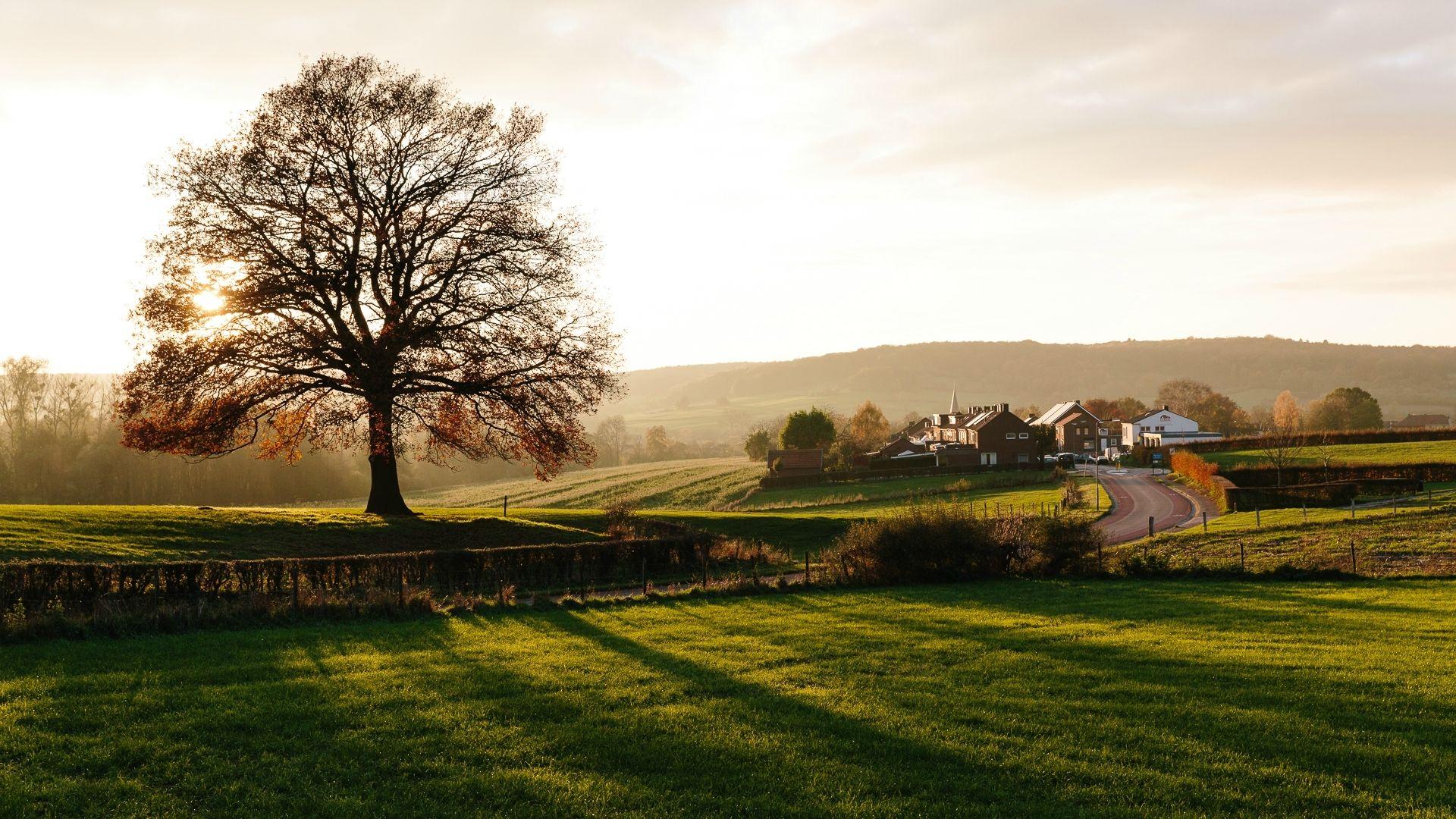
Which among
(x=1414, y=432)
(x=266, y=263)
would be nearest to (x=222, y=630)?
(x=266, y=263)

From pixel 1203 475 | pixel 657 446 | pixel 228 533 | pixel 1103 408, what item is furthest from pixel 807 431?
pixel 228 533

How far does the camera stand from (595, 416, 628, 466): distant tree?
138 metres

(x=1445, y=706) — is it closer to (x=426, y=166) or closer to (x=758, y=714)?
(x=758, y=714)

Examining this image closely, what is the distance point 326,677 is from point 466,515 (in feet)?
72.3

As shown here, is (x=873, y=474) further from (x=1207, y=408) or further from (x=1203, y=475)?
(x=1207, y=408)

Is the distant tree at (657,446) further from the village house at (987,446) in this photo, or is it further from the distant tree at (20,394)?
the distant tree at (20,394)

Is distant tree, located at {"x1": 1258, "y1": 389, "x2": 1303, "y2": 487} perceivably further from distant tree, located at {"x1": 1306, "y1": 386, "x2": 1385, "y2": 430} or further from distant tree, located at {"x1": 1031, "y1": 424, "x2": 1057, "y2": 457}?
distant tree, located at {"x1": 1306, "y1": 386, "x2": 1385, "y2": 430}

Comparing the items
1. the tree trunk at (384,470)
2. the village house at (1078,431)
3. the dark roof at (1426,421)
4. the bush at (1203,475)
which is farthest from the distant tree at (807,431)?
the dark roof at (1426,421)

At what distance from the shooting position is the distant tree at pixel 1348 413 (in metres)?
121

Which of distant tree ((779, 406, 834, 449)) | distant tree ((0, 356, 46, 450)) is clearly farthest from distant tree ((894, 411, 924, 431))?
distant tree ((0, 356, 46, 450))

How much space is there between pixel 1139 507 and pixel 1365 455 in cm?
2769

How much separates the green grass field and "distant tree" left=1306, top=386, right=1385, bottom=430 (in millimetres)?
47067

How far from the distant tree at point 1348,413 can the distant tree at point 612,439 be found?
97.0 meters

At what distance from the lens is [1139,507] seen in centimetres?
5919
